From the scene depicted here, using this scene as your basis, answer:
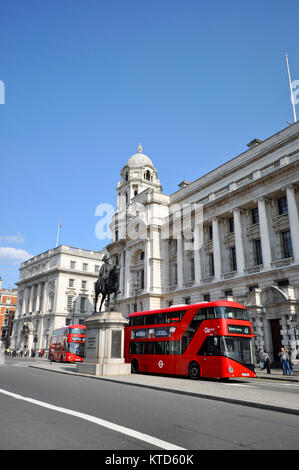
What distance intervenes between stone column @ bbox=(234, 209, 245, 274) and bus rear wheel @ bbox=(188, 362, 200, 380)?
16.3 metres

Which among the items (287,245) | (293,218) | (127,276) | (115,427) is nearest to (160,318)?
(115,427)

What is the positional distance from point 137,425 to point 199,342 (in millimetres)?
12279

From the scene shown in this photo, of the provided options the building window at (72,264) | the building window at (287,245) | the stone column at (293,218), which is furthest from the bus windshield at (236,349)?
the building window at (72,264)

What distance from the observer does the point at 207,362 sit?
1780cm

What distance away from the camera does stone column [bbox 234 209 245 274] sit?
33.7 meters

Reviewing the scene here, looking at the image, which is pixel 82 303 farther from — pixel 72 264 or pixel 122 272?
pixel 122 272

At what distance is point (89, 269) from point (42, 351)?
18.3m

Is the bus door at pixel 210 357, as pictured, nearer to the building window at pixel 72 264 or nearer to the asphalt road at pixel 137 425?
the asphalt road at pixel 137 425

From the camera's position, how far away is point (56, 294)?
65750 mm

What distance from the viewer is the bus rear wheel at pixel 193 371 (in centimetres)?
1839

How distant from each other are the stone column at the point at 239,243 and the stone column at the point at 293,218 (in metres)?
5.86

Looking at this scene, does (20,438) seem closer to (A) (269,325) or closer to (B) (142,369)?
(B) (142,369)

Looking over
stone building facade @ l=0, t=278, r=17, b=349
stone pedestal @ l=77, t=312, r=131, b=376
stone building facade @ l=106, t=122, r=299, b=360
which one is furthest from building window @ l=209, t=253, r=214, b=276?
stone building facade @ l=0, t=278, r=17, b=349

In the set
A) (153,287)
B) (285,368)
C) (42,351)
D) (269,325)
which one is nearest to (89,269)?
(42,351)
